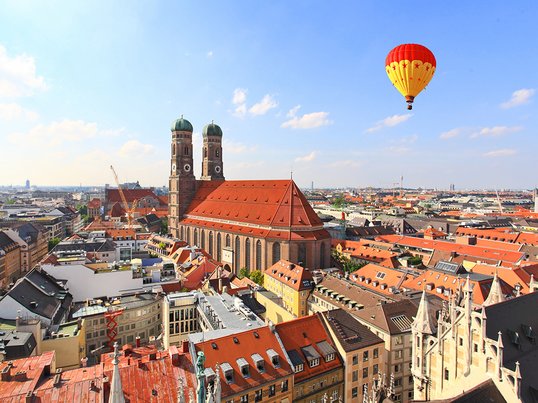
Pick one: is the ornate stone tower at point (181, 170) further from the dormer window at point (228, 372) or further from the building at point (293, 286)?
the dormer window at point (228, 372)

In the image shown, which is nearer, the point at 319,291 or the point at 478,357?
the point at 478,357

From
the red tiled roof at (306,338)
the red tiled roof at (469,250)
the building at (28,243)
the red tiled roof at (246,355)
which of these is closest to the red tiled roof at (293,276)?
the red tiled roof at (306,338)

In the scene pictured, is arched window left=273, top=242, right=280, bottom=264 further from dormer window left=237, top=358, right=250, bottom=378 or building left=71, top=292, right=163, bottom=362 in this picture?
dormer window left=237, top=358, right=250, bottom=378

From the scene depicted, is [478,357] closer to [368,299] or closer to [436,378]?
[436,378]

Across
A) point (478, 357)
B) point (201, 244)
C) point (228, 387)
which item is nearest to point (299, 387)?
point (228, 387)

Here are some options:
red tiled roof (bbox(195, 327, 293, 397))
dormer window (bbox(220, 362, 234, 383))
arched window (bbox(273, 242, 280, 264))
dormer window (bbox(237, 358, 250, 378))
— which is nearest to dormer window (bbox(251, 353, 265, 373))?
red tiled roof (bbox(195, 327, 293, 397))
